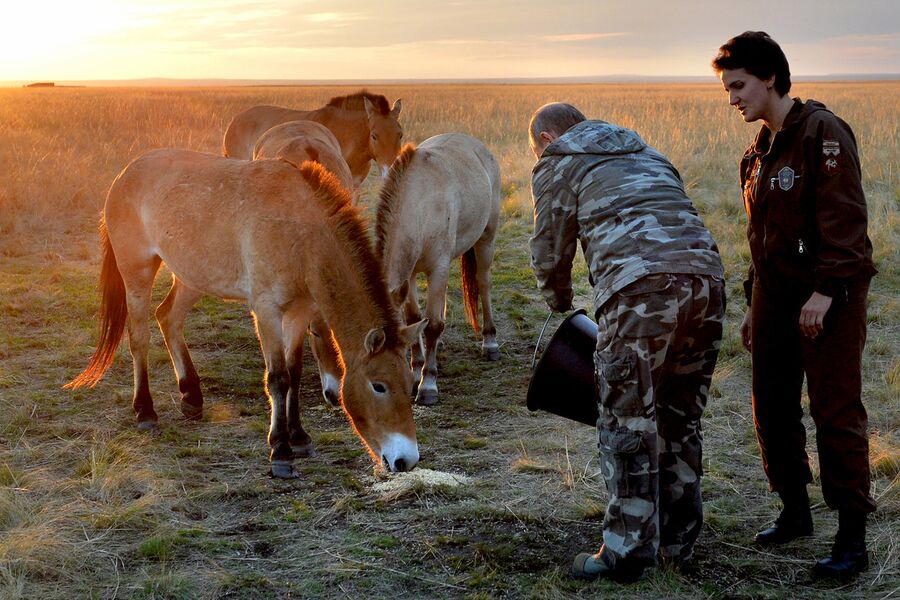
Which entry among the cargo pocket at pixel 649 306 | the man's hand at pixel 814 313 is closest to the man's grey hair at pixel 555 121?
the cargo pocket at pixel 649 306

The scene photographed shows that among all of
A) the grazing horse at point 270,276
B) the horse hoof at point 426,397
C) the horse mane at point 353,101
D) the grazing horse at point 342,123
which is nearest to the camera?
the grazing horse at point 270,276

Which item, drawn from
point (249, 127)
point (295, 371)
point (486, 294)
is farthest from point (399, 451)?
point (249, 127)

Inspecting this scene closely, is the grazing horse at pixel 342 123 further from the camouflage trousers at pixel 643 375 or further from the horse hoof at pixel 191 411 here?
the camouflage trousers at pixel 643 375

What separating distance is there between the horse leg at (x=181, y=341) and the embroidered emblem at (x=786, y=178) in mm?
4542

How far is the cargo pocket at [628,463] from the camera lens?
356 cm

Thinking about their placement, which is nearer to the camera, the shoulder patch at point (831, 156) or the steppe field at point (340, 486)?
the shoulder patch at point (831, 156)

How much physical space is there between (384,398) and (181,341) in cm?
263

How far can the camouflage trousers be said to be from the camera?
3.52m

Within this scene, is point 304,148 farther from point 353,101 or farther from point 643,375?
point 643,375

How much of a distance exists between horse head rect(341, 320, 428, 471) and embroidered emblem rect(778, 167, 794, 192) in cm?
202

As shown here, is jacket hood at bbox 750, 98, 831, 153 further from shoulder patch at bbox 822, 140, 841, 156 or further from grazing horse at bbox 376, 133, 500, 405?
grazing horse at bbox 376, 133, 500, 405

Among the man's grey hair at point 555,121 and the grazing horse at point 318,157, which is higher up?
the man's grey hair at point 555,121

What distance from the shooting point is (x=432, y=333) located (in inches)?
280

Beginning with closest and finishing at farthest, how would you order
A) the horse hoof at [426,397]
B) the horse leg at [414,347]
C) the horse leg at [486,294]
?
the horse hoof at [426,397], the horse leg at [414,347], the horse leg at [486,294]
